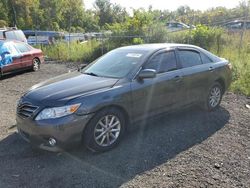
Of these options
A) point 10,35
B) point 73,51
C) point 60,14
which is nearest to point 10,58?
point 10,35

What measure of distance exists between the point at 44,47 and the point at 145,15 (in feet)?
23.2

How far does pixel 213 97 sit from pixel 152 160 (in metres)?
2.70

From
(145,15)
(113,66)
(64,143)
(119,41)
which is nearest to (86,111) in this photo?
(64,143)

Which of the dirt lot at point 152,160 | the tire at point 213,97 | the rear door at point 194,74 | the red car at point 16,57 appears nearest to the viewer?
the dirt lot at point 152,160

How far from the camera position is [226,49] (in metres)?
12.0

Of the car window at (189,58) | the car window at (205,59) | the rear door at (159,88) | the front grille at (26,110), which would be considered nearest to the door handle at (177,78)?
the rear door at (159,88)

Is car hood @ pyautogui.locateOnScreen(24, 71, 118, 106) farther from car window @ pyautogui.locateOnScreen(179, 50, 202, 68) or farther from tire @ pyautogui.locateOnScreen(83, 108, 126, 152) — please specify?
car window @ pyautogui.locateOnScreen(179, 50, 202, 68)

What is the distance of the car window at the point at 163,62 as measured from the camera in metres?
4.91

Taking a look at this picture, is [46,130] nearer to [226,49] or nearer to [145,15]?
[226,49]

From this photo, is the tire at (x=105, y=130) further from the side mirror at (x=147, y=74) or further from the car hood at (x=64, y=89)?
the side mirror at (x=147, y=74)

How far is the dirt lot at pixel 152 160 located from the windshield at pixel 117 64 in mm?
985

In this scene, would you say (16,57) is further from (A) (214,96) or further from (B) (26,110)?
(A) (214,96)

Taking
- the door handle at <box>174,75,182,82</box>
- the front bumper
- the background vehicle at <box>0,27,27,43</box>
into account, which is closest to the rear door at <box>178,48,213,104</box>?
the door handle at <box>174,75,182,82</box>

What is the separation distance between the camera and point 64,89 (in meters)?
4.30
